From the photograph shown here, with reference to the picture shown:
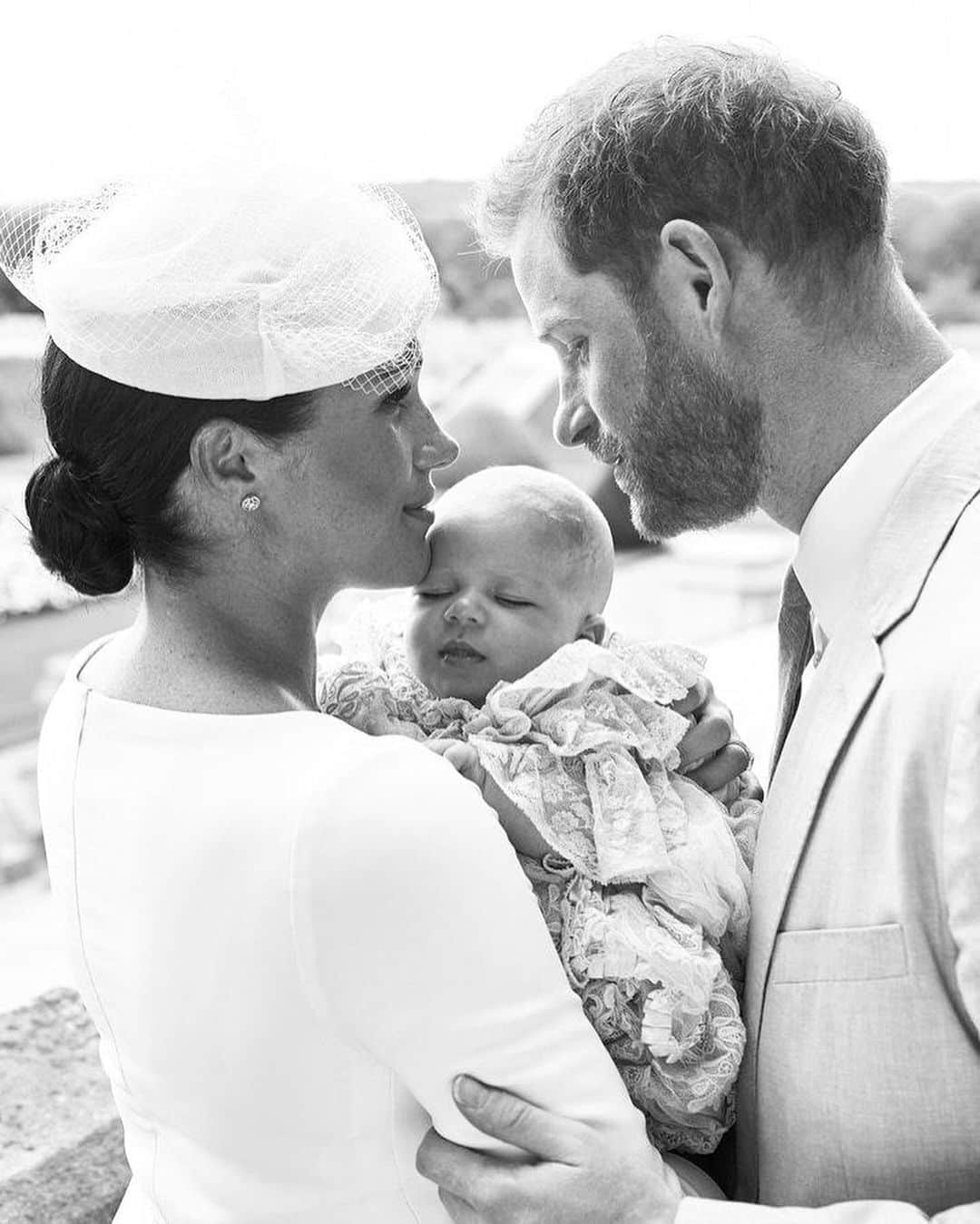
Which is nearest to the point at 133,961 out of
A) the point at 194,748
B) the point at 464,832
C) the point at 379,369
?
the point at 194,748

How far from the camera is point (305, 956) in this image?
107 centimetres

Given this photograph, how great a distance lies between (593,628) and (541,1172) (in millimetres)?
677

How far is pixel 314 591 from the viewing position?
4.33ft

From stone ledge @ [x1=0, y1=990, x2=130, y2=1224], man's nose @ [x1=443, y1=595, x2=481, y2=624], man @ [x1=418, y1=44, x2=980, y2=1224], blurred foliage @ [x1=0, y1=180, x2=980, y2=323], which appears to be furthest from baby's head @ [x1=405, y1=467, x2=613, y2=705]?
blurred foliage @ [x1=0, y1=180, x2=980, y2=323]

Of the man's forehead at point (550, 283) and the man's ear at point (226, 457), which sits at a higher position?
the man's forehead at point (550, 283)

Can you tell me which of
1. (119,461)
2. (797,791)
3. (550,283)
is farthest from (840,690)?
(119,461)

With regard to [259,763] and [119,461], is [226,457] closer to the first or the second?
[119,461]

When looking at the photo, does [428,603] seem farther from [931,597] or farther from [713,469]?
[931,597]

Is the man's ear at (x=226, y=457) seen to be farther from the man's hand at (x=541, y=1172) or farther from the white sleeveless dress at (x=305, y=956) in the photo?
the man's hand at (x=541, y=1172)

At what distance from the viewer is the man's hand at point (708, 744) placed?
1477mm

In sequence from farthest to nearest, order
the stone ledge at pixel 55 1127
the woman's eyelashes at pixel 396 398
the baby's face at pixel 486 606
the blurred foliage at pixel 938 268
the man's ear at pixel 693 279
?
the blurred foliage at pixel 938 268
the stone ledge at pixel 55 1127
the baby's face at pixel 486 606
the man's ear at pixel 693 279
the woman's eyelashes at pixel 396 398

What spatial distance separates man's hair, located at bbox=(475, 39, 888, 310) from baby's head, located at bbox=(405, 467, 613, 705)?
0.27m

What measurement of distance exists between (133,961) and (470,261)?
8769 millimetres

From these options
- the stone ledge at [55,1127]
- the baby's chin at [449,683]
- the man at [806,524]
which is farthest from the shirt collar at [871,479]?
the stone ledge at [55,1127]
